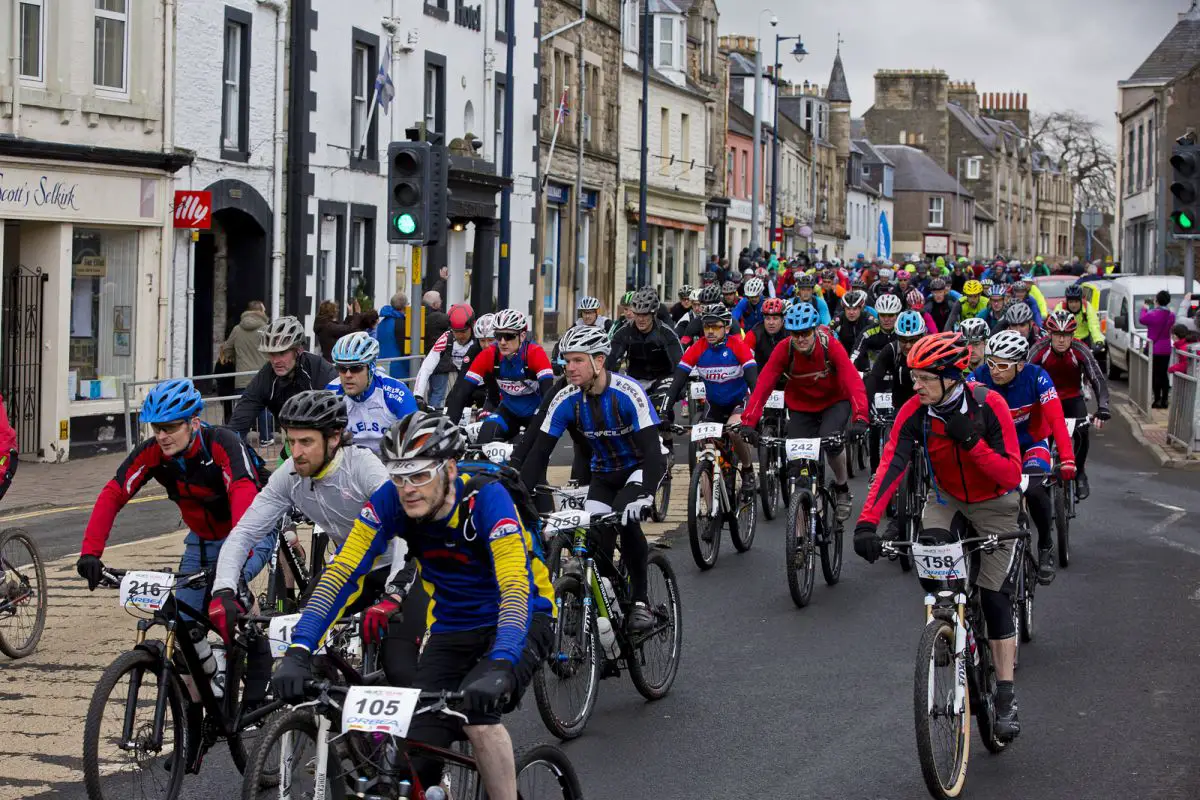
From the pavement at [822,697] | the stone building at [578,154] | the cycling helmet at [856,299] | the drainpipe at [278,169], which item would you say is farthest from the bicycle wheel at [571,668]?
the stone building at [578,154]

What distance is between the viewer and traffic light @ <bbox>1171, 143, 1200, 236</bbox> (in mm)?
19359

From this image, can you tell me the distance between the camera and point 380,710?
5.17 meters

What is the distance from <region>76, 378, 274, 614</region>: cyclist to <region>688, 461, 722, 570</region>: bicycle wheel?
17.4ft

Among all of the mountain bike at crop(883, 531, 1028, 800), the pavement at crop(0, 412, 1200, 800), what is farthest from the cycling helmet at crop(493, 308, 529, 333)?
the mountain bike at crop(883, 531, 1028, 800)

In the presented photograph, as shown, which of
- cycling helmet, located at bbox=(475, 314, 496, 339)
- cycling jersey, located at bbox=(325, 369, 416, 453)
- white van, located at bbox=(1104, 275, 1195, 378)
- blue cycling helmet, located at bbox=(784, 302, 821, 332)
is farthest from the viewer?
white van, located at bbox=(1104, 275, 1195, 378)

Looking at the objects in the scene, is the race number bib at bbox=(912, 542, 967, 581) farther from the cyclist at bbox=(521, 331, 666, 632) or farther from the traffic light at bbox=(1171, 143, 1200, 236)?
the traffic light at bbox=(1171, 143, 1200, 236)

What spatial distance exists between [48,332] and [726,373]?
9729mm

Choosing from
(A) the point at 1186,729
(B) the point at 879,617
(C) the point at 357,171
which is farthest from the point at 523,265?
(A) the point at 1186,729

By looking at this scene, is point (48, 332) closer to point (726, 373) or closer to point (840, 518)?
point (726, 373)

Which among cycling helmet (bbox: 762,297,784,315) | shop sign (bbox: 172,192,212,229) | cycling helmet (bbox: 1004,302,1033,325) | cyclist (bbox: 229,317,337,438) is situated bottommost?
cyclist (bbox: 229,317,337,438)

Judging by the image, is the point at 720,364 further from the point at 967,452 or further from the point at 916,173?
the point at 916,173

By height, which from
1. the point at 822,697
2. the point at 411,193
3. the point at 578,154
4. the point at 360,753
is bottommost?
the point at 822,697

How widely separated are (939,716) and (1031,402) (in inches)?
167

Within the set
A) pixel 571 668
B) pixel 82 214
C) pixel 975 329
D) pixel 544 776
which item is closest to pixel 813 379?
pixel 975 329
